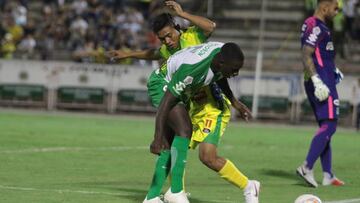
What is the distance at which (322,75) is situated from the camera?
44.2 ft

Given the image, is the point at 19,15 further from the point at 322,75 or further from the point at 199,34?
the point at 199,34

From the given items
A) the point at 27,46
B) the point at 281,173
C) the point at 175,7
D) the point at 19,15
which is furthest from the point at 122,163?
the point at 19,15

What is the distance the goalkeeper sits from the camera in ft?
43.8

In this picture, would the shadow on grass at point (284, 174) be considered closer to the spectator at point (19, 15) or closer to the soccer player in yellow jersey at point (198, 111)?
the soccer player in yellow jersey at point (198, 111)

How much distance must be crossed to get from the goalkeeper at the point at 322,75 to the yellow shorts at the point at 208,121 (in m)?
3.05

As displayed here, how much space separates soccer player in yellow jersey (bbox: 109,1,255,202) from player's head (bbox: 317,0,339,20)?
3074mm

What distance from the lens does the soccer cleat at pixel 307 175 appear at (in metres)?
13.0

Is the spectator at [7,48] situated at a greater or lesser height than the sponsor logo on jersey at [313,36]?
lesser

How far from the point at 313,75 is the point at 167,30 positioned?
3.05 m

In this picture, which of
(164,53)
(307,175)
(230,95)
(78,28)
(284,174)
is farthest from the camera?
(78,28)

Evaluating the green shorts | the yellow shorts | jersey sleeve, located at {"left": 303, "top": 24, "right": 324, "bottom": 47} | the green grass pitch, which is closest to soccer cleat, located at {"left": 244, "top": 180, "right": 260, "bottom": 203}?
the yellow shorts

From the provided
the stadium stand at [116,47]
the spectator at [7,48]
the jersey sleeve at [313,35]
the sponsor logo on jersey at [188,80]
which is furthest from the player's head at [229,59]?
the spectator at [7,48]

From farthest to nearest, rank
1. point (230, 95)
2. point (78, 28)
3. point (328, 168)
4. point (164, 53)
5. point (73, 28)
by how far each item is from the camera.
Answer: point (73, 28) → point (78, 28) → point (328, 168) → point (164, 53) → point (230, 95)

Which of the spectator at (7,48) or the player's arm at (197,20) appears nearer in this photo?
the player's arm at (197,20)
